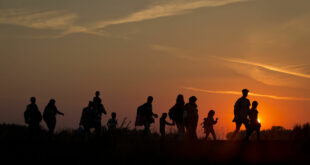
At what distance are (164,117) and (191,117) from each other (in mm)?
2363

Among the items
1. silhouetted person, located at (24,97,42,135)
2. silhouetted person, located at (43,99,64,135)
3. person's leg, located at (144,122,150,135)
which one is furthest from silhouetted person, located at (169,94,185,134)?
silhouetted person, located at (24,97,42,135)

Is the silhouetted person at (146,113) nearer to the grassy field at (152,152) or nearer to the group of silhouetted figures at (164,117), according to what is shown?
the group of silhouetted figures at (164,117)

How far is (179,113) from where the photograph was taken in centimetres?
2088

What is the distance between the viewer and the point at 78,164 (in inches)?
571

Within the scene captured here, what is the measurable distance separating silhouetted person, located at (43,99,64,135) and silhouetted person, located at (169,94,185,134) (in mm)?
4986

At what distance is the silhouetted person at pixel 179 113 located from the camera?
68.4 feet

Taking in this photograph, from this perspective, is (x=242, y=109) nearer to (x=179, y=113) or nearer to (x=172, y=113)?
(x=179, y=113)

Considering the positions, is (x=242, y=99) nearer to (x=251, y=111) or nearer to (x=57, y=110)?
(x=251, y=111)

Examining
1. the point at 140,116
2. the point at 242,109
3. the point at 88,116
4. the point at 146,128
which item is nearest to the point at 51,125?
the point at 88,116

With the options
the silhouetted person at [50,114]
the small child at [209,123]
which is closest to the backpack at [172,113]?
the small child at [209,123]

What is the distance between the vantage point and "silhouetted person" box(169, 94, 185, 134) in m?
20.9

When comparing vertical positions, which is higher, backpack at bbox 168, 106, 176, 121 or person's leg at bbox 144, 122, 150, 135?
backpack at bbox 168, 106, 176, 121

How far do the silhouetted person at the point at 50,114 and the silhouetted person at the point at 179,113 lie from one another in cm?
499

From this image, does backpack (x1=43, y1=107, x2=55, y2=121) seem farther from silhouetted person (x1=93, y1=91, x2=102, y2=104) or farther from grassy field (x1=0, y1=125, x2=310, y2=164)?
grassy field (x1=0, y1=125, x2=310, y2=164)
